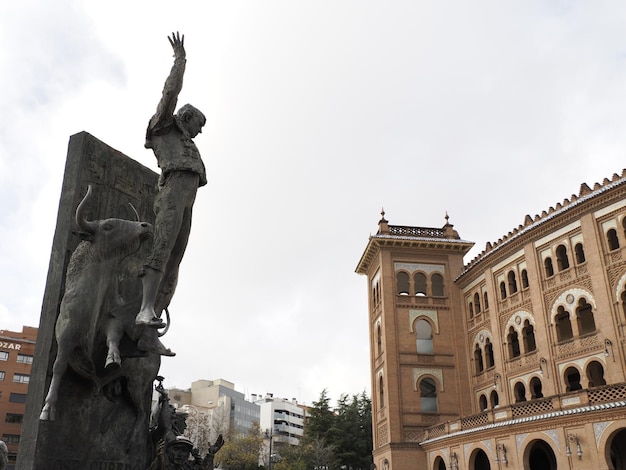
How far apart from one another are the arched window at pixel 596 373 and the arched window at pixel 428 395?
34.4ft

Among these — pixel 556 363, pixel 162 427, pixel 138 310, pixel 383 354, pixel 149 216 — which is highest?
pixel 383 354

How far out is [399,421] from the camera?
3256 cm

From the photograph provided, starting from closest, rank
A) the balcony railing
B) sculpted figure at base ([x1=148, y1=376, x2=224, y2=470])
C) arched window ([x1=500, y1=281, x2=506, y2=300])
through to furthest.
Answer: sculpted figure at base ([x1=148, y1=376, x2=224, y2=470])
the balcony railing
arched window ([x1=500, y1=281, x2=506, y2=300])

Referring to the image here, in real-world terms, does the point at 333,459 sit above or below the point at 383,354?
below

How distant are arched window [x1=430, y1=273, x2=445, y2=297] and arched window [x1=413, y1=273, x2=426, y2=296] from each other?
573mm

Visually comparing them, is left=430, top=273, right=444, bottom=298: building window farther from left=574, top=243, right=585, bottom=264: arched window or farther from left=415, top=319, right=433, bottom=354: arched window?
left=574, top=243, right=585, bottom=264: arched window

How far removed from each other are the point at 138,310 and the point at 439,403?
31.7m

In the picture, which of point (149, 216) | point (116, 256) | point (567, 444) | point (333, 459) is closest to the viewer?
point (116, 256)

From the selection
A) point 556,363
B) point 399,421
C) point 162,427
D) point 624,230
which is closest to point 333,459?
point 399,421

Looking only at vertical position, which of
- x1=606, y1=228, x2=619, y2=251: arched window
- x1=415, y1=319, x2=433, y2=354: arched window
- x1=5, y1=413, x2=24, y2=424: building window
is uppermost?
x1=606, y1=228, x2=619, y2=251: arched window

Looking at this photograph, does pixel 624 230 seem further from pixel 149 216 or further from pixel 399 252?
pixel 149 216

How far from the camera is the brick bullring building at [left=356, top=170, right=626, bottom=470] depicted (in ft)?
75.3

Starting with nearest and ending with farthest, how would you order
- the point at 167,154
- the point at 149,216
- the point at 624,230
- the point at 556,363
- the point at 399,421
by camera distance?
the point at 167,154
the point at 149,216
the point at 624,230
the point at 556,363
the point at 399,421

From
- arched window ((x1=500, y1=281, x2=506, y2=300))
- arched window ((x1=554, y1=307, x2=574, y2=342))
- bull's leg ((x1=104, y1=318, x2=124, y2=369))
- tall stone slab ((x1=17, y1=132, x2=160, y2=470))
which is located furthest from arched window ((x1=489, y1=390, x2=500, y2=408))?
bull's leg ((x1=104, y1=318, x2=124, y2=369))
